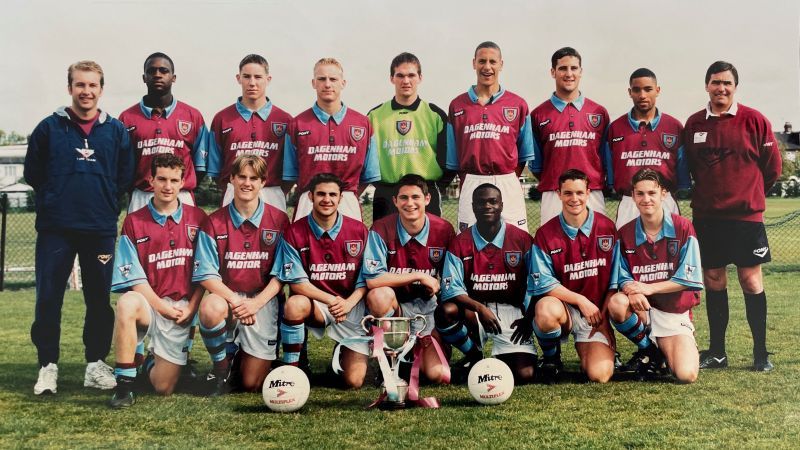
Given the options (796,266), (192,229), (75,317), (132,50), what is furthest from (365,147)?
(796,266)

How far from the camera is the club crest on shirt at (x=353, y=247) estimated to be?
4309 mm

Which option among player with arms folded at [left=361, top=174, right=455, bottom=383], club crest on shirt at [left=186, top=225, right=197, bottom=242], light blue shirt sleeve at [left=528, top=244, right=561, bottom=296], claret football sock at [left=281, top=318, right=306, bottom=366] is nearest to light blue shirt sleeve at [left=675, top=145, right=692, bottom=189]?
light blue shirt sleeve at [left=528, top=244, right=561, bottom=296]

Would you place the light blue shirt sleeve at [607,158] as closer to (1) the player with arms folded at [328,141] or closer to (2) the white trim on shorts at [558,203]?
(2) the white trim on shorts at [558,203]

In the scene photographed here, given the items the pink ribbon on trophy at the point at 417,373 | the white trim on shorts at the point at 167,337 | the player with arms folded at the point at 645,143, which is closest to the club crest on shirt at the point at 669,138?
the player with arms folded at the point at 645,143

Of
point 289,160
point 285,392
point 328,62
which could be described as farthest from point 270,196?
point 285,392

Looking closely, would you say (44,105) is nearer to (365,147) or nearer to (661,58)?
(365,147)

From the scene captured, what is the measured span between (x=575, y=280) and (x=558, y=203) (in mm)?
471

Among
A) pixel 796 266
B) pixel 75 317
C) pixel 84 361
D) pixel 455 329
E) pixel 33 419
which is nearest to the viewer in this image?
pixel 33 419

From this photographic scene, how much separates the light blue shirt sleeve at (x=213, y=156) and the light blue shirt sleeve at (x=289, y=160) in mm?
401

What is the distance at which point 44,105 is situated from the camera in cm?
430

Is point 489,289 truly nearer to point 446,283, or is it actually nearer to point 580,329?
point 446,283

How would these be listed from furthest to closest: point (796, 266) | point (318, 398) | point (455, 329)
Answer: point (796, 266) < point (455, 329) < point (318, 398)

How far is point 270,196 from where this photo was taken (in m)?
4.43

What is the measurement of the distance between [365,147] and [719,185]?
210 cm
